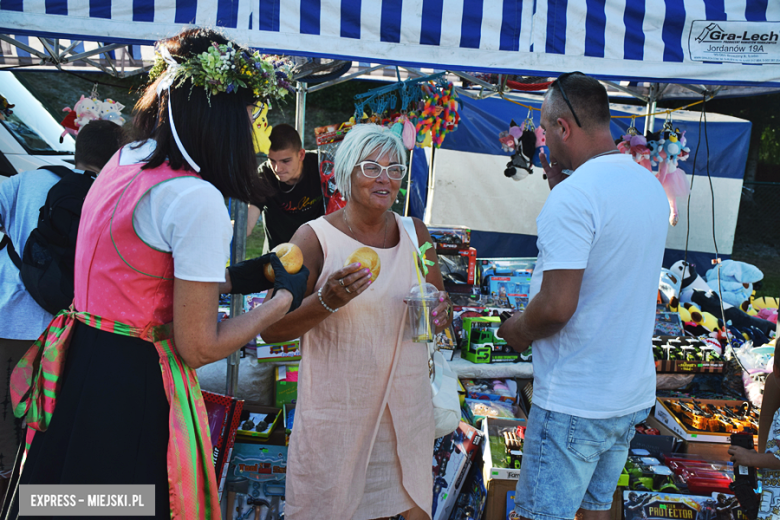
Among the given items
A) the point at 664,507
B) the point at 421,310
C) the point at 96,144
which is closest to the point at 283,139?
the point at 96,144

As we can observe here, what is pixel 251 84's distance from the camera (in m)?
1.36

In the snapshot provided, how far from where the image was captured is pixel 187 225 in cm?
116

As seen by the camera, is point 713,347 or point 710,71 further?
point 713,347

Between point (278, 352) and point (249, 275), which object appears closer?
point (249, 275)

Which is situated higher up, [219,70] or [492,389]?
[219,70]

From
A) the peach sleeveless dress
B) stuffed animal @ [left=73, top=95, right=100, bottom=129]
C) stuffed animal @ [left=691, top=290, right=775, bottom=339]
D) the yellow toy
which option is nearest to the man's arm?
the peach sleeveless dress

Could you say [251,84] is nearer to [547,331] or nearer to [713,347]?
[547,331]

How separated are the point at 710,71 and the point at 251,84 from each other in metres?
2.51

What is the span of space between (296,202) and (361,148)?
1.99 m

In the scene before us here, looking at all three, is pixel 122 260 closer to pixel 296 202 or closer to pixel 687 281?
pixel 296 202

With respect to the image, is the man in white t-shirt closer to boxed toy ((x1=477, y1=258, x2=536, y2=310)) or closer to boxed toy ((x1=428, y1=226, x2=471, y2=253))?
boxed toy ((x1=428, y1=226, x2=471, y2=253))

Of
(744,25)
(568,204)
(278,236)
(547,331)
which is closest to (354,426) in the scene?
(547,331)

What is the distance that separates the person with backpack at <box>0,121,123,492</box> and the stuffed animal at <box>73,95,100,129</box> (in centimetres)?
156

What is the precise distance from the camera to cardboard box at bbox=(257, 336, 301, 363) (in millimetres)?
3213
